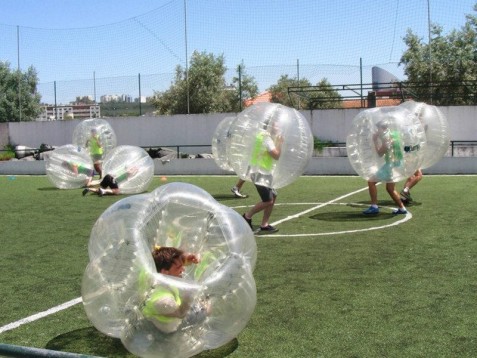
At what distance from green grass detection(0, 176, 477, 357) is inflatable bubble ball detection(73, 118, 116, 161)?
719 centimetres

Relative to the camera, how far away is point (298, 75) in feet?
95.9

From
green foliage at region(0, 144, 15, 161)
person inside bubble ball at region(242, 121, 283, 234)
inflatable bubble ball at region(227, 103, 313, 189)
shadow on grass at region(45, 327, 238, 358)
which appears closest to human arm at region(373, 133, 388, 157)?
inflatable bubble ball at region(227, 103, 313, 189)

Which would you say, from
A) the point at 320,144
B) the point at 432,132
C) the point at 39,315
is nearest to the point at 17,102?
the point at 320,144

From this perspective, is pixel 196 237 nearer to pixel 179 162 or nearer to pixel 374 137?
pixel 374 137

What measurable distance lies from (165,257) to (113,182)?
11.7 m

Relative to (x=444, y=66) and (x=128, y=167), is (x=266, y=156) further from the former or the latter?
(x=444, y=66)

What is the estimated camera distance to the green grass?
5078mm

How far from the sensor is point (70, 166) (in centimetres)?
1800

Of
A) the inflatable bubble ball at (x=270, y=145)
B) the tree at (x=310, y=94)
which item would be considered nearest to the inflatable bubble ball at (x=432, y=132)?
the inflatable bubble ball at (x=270, y=145)

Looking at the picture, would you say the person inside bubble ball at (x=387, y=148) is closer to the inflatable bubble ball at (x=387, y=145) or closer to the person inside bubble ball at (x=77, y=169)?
the inflatable bubble ball at (x=387, y=145)

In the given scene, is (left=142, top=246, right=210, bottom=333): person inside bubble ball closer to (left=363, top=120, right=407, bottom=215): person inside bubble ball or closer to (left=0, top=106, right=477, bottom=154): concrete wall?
(left=363, top=120, right=407, bottom=215): person inside bubble ball

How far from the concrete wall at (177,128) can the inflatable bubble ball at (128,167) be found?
496 inches

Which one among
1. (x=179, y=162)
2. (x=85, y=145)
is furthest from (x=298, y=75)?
(x=85, y=145)

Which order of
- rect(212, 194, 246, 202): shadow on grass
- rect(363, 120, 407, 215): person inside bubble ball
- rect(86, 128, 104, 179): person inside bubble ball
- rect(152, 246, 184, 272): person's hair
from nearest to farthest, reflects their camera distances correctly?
1. rect(152, 246, 184, 272): person's hair
2. rect(363, 120, 407, 215): person inside bubble ball
3. rect(212, 194, 246, 202): shadow on grass
4. rect(86, 128, 104, 179): person inside bubble ball
